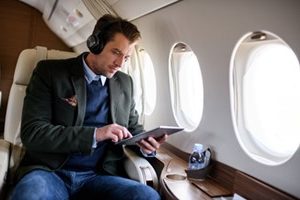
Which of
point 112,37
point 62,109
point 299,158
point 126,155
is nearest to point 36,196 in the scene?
point 62,109

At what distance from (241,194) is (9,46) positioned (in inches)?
208

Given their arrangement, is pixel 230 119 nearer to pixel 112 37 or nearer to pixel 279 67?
pixel 279 67

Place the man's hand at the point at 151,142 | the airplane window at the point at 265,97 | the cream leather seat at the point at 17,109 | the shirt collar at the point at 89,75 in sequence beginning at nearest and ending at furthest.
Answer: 1. the airplane window at the point at 265,97
2. the man's hand at the point at 151,142
3. the shirt collar at the point at 89,75
4. the cream leather seat at the point at 17,109

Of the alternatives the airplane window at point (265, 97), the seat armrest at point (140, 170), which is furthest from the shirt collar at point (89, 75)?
the airplane window at point (265, 97)

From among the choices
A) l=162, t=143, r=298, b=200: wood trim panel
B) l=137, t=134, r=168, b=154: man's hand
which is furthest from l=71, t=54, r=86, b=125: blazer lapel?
l=162, t=143, r=298, b=200: wood trim panel

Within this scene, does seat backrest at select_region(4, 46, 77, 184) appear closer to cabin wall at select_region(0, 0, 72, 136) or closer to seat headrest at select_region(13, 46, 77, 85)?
seat headrest at select_region(13, 46, 77, 85)

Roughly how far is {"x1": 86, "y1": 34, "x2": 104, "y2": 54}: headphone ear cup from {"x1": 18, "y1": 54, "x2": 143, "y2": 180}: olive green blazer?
15cm

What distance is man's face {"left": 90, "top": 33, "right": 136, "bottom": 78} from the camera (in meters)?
1.71

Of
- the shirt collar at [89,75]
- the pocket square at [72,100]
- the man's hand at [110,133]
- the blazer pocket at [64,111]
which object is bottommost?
the man's hand at [110,133]

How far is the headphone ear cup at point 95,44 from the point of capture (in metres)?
1.70

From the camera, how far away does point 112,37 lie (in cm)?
171

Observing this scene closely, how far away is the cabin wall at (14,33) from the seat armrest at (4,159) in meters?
3.94

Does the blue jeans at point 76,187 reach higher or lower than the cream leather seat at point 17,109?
lower

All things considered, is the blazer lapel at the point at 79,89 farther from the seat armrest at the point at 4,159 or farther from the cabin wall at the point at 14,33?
the cabin wall at the point at 14,33
